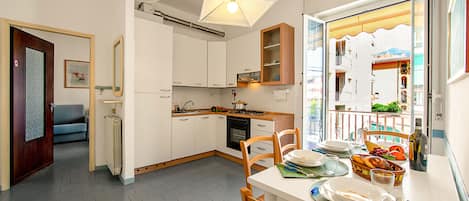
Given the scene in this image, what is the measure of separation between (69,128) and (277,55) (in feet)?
16.0

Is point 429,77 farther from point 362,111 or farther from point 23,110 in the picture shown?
point 23,110

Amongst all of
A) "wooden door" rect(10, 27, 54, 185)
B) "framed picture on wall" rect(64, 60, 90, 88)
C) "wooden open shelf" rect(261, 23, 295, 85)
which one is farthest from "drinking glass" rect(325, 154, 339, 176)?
"framed picture on wall" rect(64, 60, 90, 88)

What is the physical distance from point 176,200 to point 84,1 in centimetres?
311

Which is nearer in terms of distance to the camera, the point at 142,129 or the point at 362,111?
the point at 142,129

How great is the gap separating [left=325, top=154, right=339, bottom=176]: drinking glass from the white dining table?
8cm

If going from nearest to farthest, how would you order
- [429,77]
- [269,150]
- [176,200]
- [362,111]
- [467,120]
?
[467,120]
[429,77]
[176,200]
[269,150]
[362,111]

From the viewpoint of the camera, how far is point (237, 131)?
11.5 ft

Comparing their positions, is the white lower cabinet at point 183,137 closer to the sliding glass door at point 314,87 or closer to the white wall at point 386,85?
the sliding glass door at point 314,87

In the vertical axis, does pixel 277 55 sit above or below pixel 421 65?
above

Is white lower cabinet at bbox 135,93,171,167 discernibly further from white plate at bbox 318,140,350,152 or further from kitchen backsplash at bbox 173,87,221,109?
white plate at bbox 318,140,350,152

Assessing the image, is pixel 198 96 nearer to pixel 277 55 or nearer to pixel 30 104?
pixel 277 55

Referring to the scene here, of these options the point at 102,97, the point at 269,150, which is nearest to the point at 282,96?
the point at 269,150

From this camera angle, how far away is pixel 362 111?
3.97 metres

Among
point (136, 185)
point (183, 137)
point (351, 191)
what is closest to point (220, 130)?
point (183, 137)
